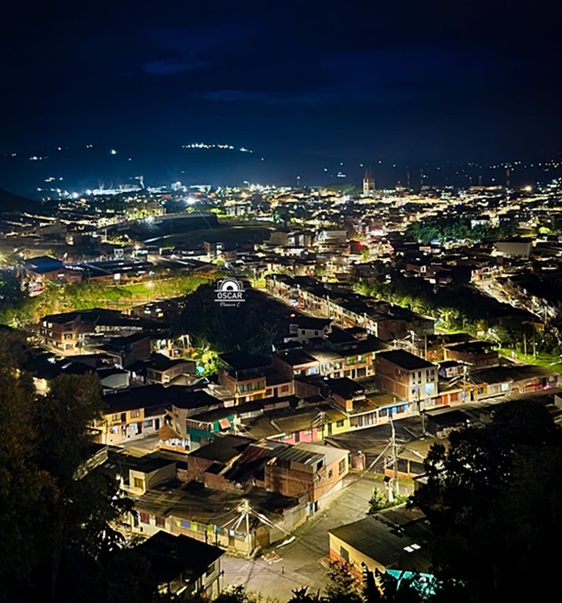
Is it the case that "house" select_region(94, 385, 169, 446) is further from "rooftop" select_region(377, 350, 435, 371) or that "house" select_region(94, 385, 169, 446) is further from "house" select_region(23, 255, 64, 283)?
"house" select_region(23, 255, 64, 283)

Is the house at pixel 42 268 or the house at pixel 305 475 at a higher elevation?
the house at pixel 42 268

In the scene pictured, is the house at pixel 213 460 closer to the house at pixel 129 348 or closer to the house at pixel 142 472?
the house at pixel 142 472

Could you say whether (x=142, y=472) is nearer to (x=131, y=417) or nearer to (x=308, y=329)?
(x=131, y=417)

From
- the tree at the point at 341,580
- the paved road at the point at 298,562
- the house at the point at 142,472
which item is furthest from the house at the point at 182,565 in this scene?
the house at the point at 142,472

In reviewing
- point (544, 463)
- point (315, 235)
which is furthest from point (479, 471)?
point (315, 235)

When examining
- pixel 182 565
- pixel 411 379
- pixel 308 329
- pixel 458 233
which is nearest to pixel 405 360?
pixel 411 379

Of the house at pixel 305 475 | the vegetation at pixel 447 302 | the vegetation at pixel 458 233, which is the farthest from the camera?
the vegetation at pixel 458 233
